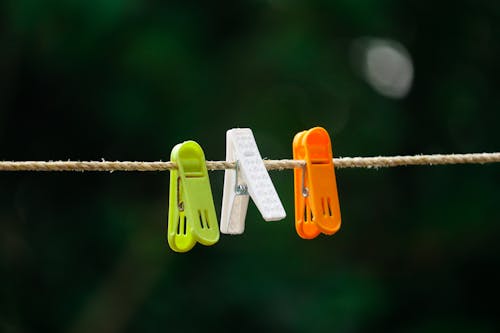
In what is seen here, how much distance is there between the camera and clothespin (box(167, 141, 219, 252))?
1.40 m

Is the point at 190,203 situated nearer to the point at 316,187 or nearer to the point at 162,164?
the point at 162,164

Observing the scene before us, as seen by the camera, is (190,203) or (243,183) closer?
(190,203)

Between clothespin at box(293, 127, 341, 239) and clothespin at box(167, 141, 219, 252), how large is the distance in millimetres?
189

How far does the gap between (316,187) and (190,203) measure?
0.24 m

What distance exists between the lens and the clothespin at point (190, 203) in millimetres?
1396

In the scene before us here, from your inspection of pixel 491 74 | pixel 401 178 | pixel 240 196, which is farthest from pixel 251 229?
pixel 240 196

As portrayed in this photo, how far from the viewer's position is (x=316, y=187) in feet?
5.06

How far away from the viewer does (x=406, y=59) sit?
429cm

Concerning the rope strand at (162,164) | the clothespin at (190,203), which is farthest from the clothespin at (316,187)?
the clothespin at (190,203)

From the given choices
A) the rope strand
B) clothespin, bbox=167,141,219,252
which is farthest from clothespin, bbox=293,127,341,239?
clothespin, bbox=167,141,219,252

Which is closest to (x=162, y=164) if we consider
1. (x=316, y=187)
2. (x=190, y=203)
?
(x=190, y=203)

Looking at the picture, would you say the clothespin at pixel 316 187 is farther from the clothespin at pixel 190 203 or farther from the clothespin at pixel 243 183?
A: the clothespin at pixel 190 203

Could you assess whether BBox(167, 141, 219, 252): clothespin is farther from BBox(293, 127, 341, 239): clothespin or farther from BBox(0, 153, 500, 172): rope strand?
BBox(293, 127, 341, 239): clothespin

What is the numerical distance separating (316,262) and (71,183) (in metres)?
1.08
